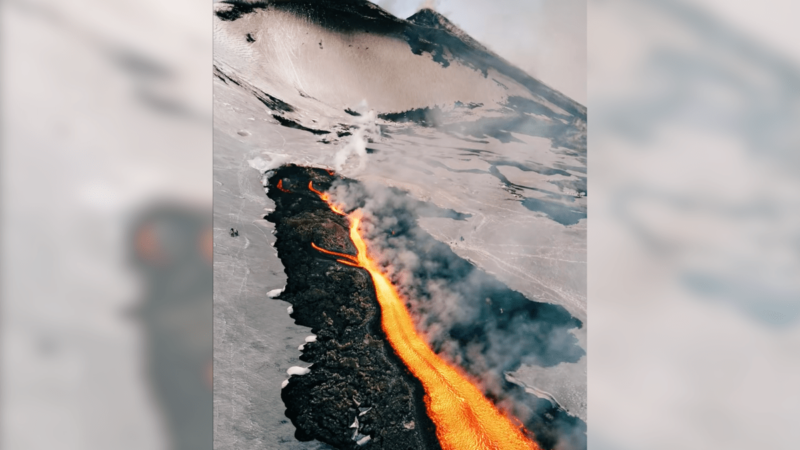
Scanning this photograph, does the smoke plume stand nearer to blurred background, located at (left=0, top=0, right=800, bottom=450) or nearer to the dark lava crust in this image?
the dark lava crust

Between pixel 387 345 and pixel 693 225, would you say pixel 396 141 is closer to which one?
pixel 387 345

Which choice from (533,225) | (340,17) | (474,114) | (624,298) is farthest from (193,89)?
(624,298)

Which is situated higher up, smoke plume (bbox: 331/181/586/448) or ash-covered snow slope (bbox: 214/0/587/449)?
ash-covered snow slope (bbox: 214/0/587/449)

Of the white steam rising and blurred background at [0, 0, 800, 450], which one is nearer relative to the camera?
blurred background at [0, 0, 800, 450]

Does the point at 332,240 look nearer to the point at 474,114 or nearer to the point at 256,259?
the point at 256,259

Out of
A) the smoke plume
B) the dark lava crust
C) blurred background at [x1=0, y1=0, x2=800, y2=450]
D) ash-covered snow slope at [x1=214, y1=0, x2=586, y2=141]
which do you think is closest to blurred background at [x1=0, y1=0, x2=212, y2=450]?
blurred background at [x1=0, y1=0, x2=800, y2=450]
